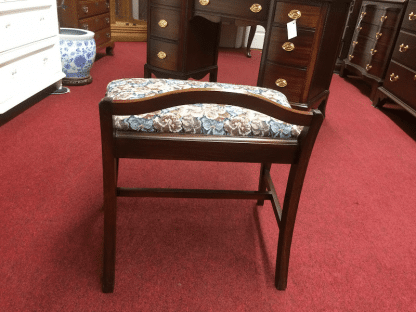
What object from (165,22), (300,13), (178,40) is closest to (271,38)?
(300,13)

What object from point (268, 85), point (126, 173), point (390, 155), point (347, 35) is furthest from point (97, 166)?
point (347, 35)

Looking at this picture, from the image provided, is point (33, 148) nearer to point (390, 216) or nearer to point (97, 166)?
point (97, 166)

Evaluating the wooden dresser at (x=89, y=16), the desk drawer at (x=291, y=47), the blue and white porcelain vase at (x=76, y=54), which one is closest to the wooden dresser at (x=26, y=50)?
the blue and white porcelain vase at (x=76, y=54)

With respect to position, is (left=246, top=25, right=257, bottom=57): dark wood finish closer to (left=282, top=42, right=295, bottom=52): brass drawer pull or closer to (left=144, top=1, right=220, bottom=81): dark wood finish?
(left=144, top=1, right=220, bottom=81): dark wood finish

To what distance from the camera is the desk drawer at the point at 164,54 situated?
2.58 metres

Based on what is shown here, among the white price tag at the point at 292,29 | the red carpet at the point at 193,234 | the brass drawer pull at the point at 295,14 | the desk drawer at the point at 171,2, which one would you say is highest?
the brass drawer pull at the point at 295,14

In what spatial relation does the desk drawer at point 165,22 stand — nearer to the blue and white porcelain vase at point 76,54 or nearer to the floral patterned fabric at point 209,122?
the blue and white porcelain vase at point 76,54

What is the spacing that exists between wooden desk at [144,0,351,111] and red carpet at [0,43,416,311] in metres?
0.50

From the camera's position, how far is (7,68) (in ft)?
6.59

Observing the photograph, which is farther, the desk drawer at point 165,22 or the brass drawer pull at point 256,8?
the desk drawer at point 165,22

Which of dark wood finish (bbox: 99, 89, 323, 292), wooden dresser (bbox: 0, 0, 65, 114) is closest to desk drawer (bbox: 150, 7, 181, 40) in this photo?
wooden dresser (bbox: 0, 0, 65, 114)

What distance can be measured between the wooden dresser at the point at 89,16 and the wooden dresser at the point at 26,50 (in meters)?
0.60

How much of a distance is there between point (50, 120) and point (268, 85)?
1.41 metres

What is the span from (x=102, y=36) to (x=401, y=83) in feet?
9.02
